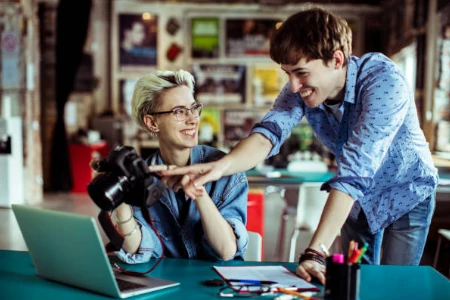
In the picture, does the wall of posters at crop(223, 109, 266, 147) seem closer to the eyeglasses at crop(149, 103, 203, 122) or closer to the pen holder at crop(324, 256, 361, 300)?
the eyeglasses at crop(149, 103, 203, 122)

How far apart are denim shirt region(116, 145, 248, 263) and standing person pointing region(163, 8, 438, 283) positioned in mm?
114

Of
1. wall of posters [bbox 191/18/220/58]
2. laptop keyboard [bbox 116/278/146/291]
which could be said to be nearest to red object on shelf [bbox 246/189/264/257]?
laptop keyboard [bbox 116/278/146/291]

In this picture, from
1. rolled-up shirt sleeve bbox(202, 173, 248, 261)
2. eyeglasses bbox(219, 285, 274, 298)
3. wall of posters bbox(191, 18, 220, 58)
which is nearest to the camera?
eyeglasses bbox(219, 285, 274, 298)

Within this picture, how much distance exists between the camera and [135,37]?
411 inches

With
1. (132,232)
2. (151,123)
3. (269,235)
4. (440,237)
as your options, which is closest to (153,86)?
(151,123)

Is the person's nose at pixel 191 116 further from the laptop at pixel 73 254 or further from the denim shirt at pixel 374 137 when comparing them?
the laptop at pixel 73 254

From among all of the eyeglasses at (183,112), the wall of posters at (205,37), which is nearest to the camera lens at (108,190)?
the eyeglasses at (183,112)

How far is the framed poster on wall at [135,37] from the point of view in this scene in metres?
10.4

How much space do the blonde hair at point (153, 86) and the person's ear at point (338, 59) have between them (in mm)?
605

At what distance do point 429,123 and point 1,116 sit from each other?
5.81 m

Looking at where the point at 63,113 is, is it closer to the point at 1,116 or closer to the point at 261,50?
the point at 1,116

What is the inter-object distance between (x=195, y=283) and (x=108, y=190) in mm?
358

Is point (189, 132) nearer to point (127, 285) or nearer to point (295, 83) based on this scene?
point (295, 83)

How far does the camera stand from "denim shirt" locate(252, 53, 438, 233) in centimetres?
167
